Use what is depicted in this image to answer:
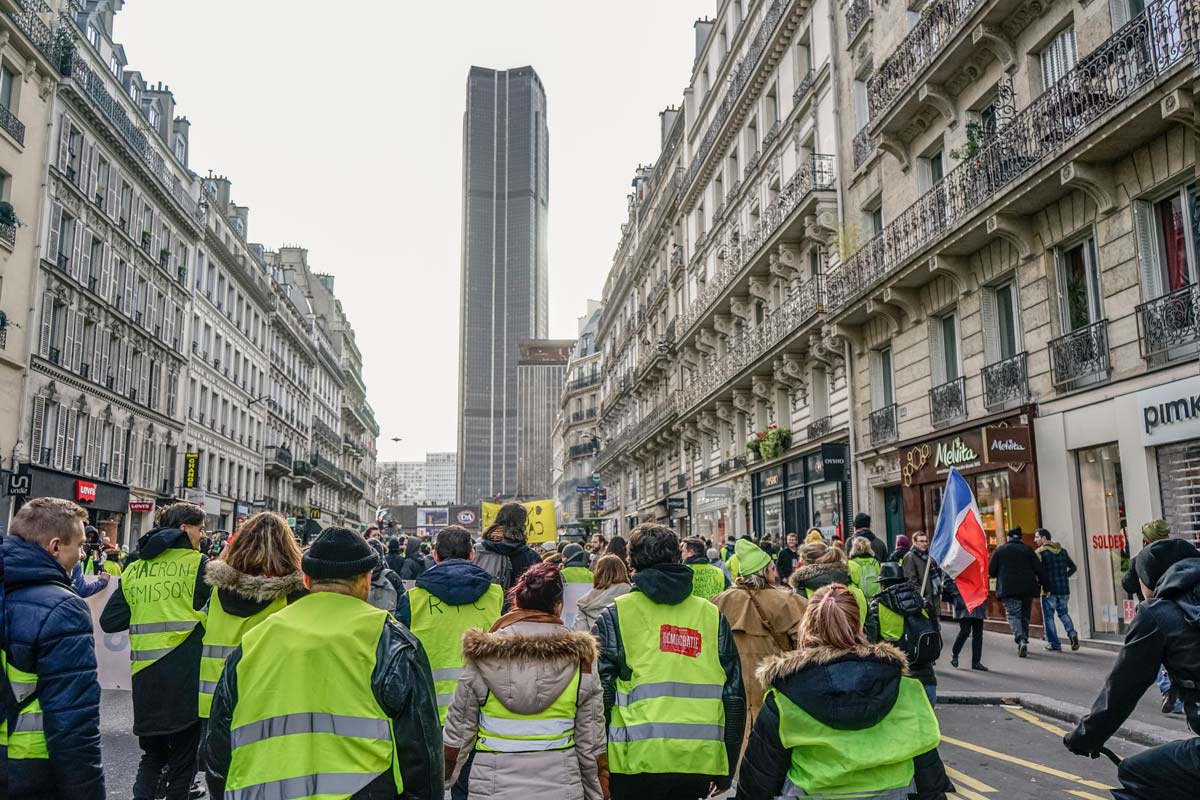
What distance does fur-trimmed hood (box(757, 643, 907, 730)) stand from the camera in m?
3.28

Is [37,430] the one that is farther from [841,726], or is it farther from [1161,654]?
[1161,654]

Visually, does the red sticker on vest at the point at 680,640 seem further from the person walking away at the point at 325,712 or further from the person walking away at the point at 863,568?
the person walking away at the point at 863,568

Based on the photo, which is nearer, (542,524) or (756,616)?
(756,616)

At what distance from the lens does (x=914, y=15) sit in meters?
18.7

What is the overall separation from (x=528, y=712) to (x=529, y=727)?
0.20 ft

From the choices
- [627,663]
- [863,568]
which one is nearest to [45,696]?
[627,663]

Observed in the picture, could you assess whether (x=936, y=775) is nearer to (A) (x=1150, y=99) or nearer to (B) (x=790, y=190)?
(A) (x=1150, y=99)

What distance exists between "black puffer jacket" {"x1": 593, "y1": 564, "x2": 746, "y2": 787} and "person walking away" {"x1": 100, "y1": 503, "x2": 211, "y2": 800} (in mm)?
2648

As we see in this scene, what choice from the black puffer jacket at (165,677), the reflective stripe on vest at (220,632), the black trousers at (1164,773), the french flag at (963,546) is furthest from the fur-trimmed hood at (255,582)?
the french flag at (963,546)

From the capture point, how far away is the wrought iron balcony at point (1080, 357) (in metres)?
12.9

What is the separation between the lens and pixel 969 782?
258 inches

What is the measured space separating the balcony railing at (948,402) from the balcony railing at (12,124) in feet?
80.9

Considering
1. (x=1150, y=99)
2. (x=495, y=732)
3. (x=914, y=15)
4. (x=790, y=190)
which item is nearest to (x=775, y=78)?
(x=790, y=190)

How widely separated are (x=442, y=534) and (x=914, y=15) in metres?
17.0
